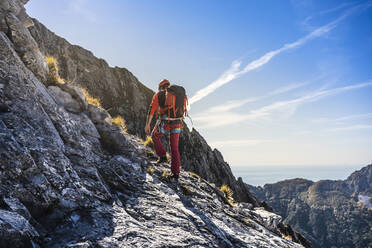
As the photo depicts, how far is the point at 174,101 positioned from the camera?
8.77 metres

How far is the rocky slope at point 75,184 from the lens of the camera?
3912 mm

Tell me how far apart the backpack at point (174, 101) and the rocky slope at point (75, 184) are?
2550 mm

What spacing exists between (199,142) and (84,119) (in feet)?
92.2

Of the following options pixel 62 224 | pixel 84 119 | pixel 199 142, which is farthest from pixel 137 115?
pixel 62 224

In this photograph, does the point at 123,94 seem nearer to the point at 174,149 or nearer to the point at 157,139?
the point at 157,139

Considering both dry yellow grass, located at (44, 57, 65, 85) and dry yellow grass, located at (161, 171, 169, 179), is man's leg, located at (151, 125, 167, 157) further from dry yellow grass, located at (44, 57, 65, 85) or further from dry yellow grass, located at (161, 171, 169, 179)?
dry yellow grass, located at (44, 57, 65, 85)

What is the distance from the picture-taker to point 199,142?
3681 cm

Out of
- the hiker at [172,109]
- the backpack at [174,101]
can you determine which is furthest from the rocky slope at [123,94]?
the backpack at [174,101]

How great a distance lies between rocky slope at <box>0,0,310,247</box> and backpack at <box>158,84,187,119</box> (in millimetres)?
2550

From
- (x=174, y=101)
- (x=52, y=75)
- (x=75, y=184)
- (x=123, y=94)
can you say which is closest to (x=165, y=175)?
(x=174, y=101)

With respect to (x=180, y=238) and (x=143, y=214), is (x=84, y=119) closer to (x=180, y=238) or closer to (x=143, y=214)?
(x=143, y=214)

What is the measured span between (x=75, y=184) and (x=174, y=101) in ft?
15.7

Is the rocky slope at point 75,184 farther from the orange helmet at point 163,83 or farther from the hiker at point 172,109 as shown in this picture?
the orange helmet at point 163,83

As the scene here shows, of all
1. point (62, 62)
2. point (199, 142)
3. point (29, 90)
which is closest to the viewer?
point (29, 90)
